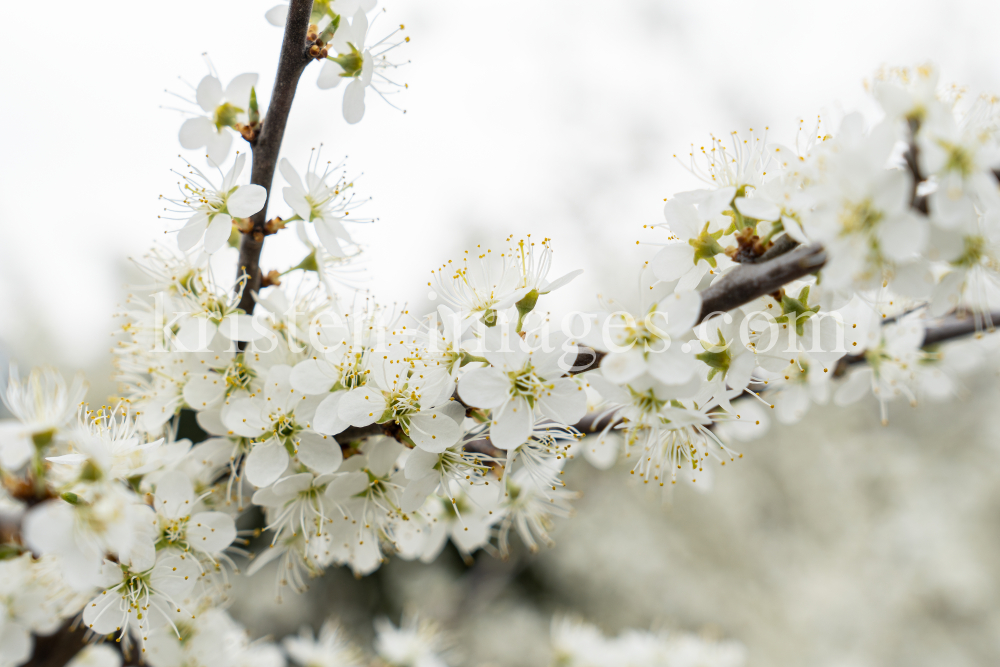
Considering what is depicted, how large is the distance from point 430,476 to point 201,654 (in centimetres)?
57

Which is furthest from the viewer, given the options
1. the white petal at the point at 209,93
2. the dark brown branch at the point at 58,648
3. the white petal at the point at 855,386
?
the white petal at the point at 855,386

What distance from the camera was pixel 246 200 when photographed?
70cm

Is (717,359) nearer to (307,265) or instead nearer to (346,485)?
(346,485)

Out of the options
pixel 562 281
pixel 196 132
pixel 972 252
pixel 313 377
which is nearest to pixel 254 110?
pixel 196 132

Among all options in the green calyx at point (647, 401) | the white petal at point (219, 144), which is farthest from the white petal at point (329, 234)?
the green calyx at point (647, 401)

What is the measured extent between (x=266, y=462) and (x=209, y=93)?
52 centimetres

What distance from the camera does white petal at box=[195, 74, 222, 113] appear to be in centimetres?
79

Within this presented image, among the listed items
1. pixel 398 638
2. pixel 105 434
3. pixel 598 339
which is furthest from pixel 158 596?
pixel 398 638

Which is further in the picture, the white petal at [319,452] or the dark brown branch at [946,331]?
the dark brown branch at [946,331]

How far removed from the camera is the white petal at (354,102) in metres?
0.78

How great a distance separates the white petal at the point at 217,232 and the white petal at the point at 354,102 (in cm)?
22

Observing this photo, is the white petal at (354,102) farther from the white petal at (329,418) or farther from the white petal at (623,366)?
the white petal at (623,366)

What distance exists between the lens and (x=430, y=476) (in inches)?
27.8

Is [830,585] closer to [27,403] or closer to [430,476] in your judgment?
[430,476]
